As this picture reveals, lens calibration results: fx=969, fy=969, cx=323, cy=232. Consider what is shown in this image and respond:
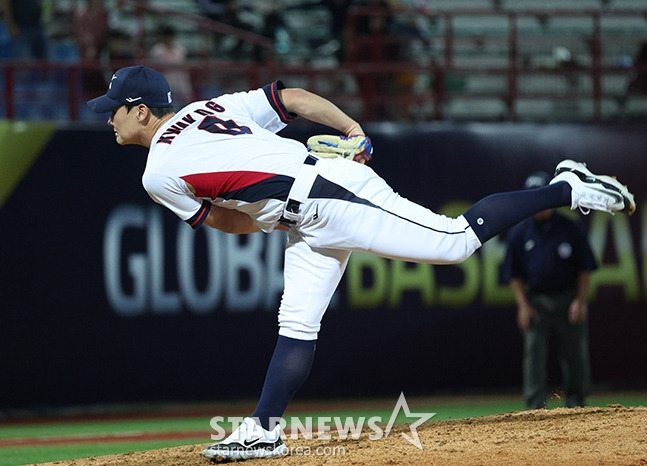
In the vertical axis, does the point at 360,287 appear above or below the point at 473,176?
below

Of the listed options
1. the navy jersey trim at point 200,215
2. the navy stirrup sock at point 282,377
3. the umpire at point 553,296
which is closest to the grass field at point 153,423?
the umpire at point 553,296

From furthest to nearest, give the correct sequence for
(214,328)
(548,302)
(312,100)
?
(214,328) < (548,302) < (312,100)

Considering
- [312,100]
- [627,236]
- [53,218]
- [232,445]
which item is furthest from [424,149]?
[232,445]

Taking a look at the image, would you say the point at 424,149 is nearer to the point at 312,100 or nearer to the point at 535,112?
the point at 535,112

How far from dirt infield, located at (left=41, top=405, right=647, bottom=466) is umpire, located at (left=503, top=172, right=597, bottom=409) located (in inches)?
96.8

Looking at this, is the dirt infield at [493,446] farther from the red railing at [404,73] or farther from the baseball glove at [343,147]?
the red railing at [404,73]

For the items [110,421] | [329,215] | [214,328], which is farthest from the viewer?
[214,328]

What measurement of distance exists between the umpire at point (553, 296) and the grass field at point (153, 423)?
2.53 feet

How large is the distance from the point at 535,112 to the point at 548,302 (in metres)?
5.09

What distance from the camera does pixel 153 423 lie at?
9164 millimetres

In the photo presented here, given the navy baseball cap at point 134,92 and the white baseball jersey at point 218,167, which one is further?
the navy baseball cap at point 134,92

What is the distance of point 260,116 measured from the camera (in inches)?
204

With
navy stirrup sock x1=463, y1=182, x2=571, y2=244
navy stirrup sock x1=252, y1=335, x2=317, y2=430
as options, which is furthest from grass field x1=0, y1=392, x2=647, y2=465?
navy stirrup sock x1=463, y1=182, x2=571, y2=244

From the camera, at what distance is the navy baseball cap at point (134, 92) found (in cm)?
483
